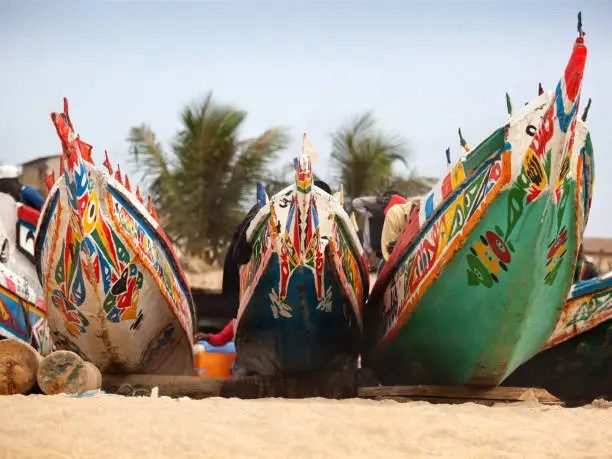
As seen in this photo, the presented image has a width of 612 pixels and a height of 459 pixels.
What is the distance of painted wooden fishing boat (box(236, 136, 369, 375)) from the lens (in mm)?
5672

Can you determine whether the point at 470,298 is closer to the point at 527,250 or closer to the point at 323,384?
the point at 527,250

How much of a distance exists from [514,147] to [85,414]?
9.43 ft

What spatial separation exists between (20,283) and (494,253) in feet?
13.4

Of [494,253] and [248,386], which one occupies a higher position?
[494,253]

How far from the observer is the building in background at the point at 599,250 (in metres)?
15.7

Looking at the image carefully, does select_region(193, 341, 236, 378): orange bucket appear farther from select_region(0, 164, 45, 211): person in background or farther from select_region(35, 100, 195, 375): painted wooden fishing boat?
select_region(0, 164, 45, 211): person in background

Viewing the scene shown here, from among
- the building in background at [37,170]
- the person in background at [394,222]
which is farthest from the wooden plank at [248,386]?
the building in background at [37,170]

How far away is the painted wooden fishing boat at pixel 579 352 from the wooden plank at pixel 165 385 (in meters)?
2.52

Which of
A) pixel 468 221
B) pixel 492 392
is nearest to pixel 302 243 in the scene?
pixel 468 221

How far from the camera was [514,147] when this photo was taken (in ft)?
16.9

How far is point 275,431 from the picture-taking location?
4.23 metres

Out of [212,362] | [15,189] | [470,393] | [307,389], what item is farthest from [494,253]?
[15,189]

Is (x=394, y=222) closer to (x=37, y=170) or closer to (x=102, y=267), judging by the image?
(x=102, y=267)

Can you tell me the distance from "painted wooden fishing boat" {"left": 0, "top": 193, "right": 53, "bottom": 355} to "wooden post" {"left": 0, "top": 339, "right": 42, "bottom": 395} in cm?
147
